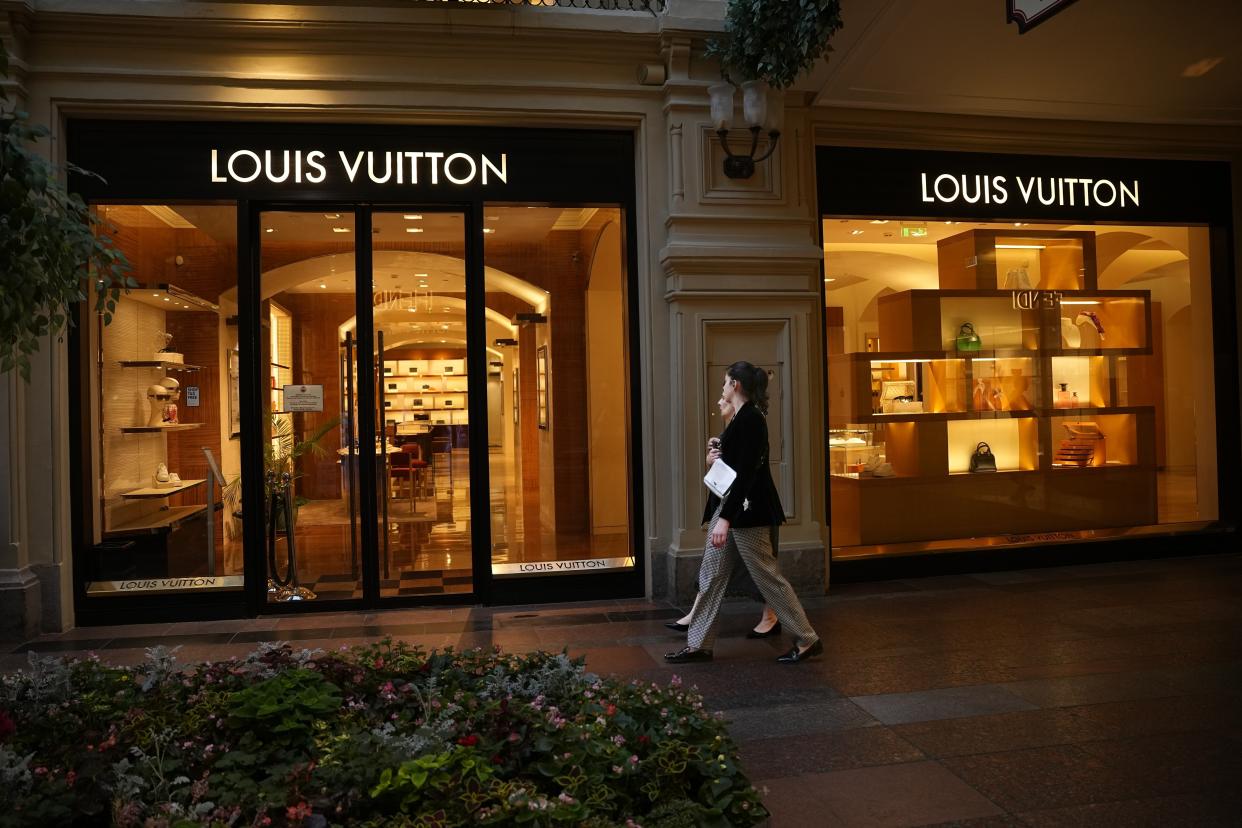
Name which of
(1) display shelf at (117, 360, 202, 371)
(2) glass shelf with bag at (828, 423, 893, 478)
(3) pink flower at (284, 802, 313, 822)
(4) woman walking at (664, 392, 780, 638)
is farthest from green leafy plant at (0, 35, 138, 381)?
(2) glass shelf with bag at (828, 423, 893, 478)

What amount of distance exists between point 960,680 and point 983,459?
4.05 m

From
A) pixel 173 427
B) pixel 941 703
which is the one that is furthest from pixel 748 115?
pixel 173 427

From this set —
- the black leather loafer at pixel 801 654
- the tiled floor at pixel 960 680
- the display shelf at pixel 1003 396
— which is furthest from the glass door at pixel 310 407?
the display shelf at pixel 1003 396

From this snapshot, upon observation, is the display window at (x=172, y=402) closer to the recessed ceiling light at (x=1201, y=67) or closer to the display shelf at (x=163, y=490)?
the display shelf at (x=163, y=490)

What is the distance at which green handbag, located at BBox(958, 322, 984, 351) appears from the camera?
9.02m

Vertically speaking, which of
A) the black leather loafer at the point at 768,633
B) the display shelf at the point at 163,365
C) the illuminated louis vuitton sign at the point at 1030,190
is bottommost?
the black leather loafer at the point at 768,633

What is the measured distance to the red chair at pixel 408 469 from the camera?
780 cm

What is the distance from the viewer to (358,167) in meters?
7.46

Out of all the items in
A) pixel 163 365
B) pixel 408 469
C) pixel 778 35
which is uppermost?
pixel 778 35

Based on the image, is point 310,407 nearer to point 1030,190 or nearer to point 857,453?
point 857,453

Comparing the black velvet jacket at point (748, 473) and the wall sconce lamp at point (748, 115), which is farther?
the wall sconce lamp at point (748, 115)

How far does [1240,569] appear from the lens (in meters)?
8.43

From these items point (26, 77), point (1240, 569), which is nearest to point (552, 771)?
point (26, 77)

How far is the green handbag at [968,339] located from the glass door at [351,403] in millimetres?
4667
